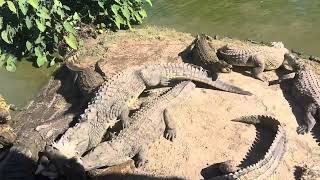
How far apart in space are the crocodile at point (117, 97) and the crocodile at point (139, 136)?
10.5 inches

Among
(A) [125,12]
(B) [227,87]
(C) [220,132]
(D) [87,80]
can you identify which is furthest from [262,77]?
(A) [125,12]

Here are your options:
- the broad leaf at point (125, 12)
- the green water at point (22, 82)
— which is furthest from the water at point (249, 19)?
the green water at point (22, 82)

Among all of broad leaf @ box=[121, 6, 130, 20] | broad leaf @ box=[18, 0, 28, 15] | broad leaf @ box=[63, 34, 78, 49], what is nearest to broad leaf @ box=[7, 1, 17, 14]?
broad leaf @ box=[18, 0, 28, 15]

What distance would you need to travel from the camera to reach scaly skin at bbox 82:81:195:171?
6.15m

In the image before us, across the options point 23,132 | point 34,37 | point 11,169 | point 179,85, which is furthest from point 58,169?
point 34,37

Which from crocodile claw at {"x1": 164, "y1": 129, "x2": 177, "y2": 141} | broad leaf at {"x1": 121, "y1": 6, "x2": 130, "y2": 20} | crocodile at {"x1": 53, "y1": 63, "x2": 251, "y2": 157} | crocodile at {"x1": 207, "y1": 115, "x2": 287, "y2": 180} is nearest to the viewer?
crocodile at {"x1": 207, "y1": 115, "x2": 287, "y2": 180}

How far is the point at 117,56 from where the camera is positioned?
29.0 feet

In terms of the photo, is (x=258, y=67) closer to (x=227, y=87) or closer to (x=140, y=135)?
(x=227, y=87)

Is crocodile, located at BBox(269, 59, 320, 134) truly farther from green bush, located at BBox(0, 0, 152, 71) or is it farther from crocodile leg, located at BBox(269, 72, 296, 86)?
green bush, located at BBox(0, 0, 152, 71)

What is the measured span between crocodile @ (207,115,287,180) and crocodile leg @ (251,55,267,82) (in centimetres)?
127

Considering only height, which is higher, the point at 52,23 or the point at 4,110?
the point at 52,23

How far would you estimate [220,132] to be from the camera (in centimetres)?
670

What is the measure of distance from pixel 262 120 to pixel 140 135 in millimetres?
1700

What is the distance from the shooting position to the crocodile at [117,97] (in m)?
6.44
